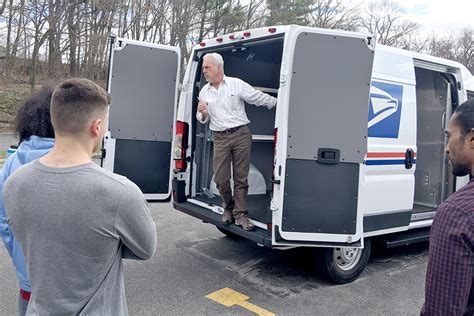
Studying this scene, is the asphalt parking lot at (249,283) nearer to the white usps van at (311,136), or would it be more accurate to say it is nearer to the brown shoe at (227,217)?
the white usps van at (311,136)

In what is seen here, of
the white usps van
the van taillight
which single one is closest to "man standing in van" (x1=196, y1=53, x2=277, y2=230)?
the white usps van

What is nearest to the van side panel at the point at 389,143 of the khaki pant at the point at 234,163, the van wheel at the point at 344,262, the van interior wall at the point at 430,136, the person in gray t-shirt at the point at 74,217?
the van wheel at the point at 344,262

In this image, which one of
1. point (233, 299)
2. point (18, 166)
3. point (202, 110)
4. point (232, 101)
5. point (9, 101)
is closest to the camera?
point (18, 166)

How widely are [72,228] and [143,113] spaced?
3.50 metres

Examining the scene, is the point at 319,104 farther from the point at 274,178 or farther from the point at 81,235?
the point at 81,235

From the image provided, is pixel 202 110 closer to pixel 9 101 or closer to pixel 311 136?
pixel 311 136

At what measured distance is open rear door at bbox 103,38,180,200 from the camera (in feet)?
15.3

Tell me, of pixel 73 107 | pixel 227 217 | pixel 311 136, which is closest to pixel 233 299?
pixel 227 217

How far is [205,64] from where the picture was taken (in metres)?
4.38

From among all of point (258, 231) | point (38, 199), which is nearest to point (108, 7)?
point (258, 231)

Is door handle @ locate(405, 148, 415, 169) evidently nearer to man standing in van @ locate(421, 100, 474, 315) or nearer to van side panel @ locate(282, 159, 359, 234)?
van side panel @ locate(282, 159, 359, 234)

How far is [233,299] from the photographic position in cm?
384

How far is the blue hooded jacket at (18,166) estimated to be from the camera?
2006 mm

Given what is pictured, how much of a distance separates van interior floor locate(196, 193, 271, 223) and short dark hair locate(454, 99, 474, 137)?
301cm
